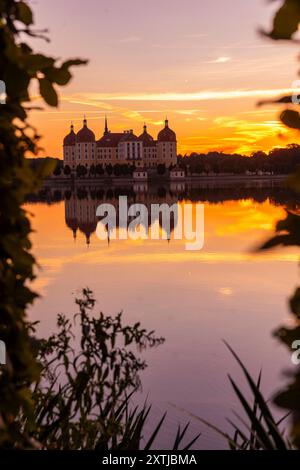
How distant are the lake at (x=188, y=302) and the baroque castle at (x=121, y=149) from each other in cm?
13229

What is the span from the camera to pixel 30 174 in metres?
2.01

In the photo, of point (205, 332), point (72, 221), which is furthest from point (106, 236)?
point (205, 332)

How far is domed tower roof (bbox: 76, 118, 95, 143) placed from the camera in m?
177

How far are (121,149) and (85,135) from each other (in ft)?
38.2

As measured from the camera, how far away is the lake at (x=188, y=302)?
11.3 m

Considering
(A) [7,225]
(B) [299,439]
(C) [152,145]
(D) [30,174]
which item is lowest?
(B) [299,439]

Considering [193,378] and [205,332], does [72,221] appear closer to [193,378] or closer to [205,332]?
[205,332]

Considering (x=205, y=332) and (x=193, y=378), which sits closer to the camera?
(x=193, y=378)

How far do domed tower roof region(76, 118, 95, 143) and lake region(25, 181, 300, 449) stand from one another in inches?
5466

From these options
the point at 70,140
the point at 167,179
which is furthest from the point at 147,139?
the point at 167,179

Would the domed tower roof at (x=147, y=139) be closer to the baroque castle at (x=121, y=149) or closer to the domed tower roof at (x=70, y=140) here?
the baroque castle at (x=121, y=149)

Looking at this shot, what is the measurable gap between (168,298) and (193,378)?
8.21 metres

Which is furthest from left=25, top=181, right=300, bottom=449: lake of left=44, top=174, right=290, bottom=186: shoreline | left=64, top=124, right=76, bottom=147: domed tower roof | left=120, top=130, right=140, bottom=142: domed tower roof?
left=64, top=124, right=76, bottom=147: domed tower roof
